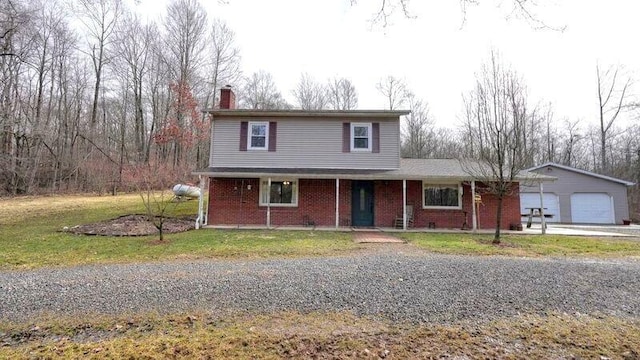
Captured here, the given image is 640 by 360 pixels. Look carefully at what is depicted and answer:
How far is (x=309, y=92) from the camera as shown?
3378cm

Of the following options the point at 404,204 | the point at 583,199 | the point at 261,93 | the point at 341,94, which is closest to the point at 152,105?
the point at 261,93

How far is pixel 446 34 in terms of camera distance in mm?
4348

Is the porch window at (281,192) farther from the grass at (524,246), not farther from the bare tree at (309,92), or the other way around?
Result: the bare tree at (309,92)

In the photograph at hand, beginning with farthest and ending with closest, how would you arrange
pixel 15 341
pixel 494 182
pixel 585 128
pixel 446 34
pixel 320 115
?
pixel 585 128, pixel 320 115, pixel 494 182, pixel 446 34, pixel 15 341

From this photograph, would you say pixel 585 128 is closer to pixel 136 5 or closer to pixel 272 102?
pixel 272 102

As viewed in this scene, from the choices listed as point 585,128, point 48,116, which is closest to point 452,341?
point 48,116

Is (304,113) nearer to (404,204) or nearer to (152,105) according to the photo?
(404,204)

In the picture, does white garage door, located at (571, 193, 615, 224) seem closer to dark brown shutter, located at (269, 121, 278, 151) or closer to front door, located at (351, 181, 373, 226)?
front door, located at (351, 181, 373, 226)

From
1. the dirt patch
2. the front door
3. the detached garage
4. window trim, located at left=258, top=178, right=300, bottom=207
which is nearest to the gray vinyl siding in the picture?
window trim, located at left=258, top=178, right=300, bottom=207

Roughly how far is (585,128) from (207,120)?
37026mm

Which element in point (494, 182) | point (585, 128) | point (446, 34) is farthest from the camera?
point (585, 128)

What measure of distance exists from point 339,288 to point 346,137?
9692mm

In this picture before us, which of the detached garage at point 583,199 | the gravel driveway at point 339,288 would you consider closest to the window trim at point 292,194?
the gravel driveway at point 339,288

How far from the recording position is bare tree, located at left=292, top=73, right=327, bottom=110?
33.2m
